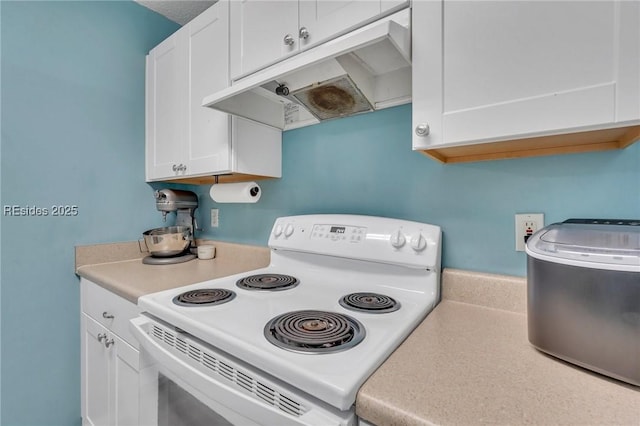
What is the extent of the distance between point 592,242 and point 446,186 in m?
0.48

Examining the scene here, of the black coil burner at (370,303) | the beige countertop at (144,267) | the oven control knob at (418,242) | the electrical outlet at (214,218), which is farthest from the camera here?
the electrical outlet at (214,218)

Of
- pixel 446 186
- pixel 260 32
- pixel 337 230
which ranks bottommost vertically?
pixel 337 230

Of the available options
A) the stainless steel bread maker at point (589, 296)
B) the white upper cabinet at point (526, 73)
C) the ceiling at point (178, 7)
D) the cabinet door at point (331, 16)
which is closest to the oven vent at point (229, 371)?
the stainless steel bread maker at point (589, 296)

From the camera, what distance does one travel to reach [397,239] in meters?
1.00

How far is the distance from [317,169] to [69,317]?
1.55 meters

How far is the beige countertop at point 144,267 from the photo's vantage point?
1217 millimetres

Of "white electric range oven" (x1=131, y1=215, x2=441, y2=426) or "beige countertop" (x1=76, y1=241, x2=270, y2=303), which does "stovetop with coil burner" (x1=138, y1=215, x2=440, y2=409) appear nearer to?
"white electric range oven" (x1=131, y1=215, x2=441, y2=426)

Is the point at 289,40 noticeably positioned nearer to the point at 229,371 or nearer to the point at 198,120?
the point at 198,120

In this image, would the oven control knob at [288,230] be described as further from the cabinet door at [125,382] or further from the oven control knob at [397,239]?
the cabinet door at [125,382]

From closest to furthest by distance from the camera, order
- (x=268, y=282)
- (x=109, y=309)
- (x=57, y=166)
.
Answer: (x=268, y=282)
(x=109, y=309)
(x=57, y=166)

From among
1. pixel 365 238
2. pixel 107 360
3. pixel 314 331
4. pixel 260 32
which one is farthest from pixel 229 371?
pixel 260 32

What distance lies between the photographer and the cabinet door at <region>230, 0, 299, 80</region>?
1.04m

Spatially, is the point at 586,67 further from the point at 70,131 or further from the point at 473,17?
the point at 70,131

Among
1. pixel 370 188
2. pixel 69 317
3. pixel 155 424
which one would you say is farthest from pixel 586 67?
pixel 69 317
